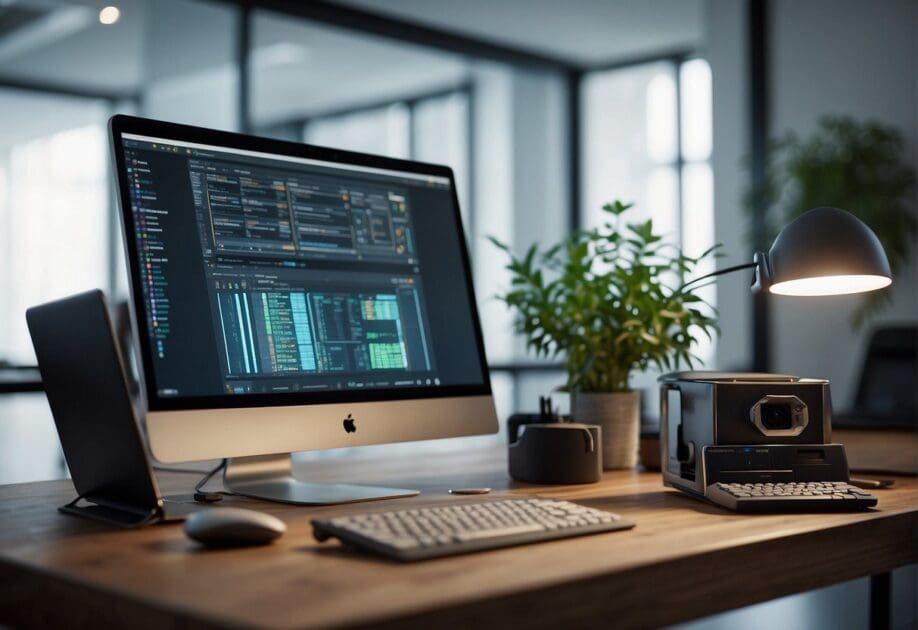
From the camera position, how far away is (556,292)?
186 centimetres

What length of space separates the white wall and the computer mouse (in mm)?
4598

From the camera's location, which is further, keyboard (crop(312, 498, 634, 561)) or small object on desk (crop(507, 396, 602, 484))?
small object on desk (crop(507, 396, 602, 484))

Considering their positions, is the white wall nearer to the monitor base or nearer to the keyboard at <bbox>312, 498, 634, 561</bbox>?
the monitor base

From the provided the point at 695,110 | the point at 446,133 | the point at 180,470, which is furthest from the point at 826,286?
the point at 695,110

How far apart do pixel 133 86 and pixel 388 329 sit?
375cm

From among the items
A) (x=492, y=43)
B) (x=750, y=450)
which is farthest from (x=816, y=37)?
(x=750, y=450)

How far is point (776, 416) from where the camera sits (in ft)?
4.81

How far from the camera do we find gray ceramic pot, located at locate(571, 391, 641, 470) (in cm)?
179

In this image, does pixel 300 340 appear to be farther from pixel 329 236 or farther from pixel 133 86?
pixel 133 86

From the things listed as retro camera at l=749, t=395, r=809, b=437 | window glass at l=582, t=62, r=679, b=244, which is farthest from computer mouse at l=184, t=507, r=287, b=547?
window glass at l=582, t=62, r=679, b=244

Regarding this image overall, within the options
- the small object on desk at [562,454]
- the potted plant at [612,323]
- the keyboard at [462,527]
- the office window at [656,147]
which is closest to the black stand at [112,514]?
the keyboard at [462,527]

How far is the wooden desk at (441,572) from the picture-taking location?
2.73ft

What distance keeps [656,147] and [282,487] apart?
547 cm

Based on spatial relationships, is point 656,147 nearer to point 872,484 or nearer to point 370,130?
point 370,130
